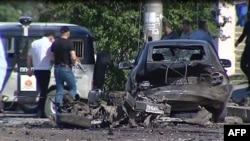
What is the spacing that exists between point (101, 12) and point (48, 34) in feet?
7.98

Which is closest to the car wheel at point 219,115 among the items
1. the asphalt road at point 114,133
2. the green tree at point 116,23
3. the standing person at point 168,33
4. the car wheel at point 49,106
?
the asphalt road at point 114,133

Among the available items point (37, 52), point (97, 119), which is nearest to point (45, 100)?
point (37, 52)

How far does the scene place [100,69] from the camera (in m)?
18.3

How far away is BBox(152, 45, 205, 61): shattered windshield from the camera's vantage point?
15.3 meters

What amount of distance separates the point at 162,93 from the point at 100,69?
424cm

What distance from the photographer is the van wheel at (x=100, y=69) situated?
1827 centimetres

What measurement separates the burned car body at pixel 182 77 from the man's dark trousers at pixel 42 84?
269 centimetres

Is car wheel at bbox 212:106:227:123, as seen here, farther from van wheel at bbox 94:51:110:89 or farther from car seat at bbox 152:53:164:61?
van wheel at bbox 94:51:110:89

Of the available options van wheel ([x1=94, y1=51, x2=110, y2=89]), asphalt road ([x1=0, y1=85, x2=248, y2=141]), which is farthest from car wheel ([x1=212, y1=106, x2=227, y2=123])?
van wheel ([x1=94, y1=51, x2=110, y2=89])

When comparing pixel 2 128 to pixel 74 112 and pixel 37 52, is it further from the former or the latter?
pixel 37 52

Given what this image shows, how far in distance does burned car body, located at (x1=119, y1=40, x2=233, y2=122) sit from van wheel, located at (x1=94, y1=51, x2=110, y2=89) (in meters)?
2.65

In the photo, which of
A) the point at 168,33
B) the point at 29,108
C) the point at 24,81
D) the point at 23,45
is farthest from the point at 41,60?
the point at 168,33

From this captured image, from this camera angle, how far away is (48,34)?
1791 cm

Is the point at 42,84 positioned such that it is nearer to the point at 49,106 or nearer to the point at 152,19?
the point at 49,106
